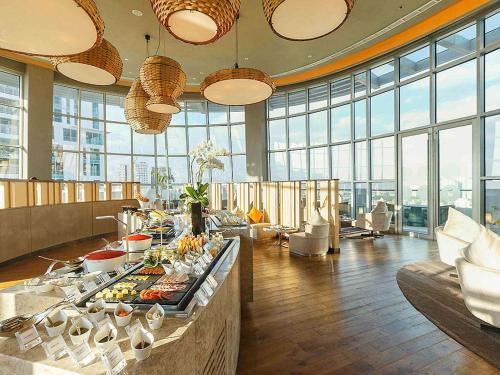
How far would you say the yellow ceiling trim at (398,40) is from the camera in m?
6.18

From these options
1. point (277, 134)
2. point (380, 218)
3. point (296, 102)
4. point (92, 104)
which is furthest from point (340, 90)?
point (92, 104)

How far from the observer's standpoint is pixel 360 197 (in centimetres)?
921

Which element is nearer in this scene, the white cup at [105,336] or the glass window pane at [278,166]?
the white cup at [105,336]

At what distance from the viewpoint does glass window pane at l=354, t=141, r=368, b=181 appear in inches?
355

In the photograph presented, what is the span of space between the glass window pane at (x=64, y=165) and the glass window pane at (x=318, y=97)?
8.75 metres

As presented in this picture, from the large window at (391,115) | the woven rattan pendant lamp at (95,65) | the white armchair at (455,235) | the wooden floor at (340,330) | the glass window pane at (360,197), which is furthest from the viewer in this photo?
the glass window pane at (360,197)

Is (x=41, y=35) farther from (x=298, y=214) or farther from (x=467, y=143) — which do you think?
(x=467, y=143)

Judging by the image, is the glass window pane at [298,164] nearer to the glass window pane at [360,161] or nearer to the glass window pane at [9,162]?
the glass window pane at [360,161]

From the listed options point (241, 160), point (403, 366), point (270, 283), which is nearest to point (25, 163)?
point (241, 160)

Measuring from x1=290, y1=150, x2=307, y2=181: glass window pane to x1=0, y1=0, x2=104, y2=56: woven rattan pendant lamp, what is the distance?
9.70m

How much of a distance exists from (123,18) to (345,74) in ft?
22.8

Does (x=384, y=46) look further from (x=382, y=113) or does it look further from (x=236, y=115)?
(x=236, y=115)

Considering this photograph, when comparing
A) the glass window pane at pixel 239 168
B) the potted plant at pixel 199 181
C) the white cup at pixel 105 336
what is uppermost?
the glass window pane at pixel 239 168

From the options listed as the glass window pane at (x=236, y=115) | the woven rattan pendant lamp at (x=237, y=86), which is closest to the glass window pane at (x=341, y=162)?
the glass window pane at (x=236, y=115)
